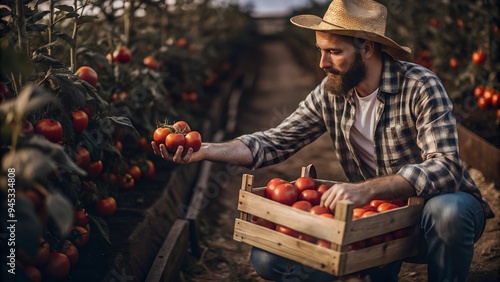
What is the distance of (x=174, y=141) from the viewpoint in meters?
3.07

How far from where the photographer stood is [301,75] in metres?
13.6

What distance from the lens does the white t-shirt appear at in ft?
11.0

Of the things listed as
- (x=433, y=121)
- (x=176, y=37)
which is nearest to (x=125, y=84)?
(x=433, y=121)

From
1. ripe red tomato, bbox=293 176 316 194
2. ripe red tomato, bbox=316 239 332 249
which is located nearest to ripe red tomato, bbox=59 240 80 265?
ripe red tomato, bbox=293 176 316 194

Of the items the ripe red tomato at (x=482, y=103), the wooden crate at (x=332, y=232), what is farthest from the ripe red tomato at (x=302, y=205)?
the ripe red tomato at (x=482, y=103)

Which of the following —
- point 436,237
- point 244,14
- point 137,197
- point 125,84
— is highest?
point 436,237

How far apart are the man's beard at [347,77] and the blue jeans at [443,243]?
2.26 feet

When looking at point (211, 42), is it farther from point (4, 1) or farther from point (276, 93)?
point (4, 1)

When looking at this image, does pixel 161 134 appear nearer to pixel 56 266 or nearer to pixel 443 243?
pixel 56 266

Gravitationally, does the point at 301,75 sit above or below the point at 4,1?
below

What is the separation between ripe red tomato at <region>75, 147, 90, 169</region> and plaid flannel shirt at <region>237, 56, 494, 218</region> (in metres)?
0.75

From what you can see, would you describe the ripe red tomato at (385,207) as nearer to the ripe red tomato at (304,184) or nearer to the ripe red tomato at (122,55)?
the ripe red tomato at (304,184)

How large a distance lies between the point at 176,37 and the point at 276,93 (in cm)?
395

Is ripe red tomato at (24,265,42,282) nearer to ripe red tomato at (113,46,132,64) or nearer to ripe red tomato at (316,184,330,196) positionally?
ripe red tomato at (316,184,330,196)
